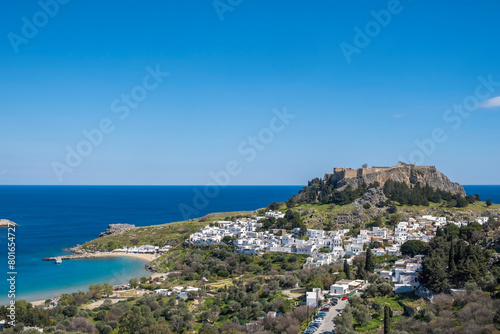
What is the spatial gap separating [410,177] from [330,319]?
45201 mm

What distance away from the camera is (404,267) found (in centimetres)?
3138

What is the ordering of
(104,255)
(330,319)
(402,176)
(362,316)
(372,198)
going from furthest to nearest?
1. (402,176)
2. (372,198)
3. (104,255)
4. (330,319)
5. (362,316)

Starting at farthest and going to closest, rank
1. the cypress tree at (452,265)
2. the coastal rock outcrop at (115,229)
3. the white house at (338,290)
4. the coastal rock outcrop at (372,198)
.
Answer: the coastal rock outcrop at (115,229) < the coastal rock outcrop at (372,198) < the white house at (338,290) < the cypress tree at (452,265)

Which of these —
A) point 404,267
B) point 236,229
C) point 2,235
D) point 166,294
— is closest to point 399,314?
point 404,267

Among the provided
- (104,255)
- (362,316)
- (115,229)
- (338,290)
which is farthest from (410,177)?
(115,229)

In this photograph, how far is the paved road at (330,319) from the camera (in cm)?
2078

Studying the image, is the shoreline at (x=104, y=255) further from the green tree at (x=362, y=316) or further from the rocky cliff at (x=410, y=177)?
the green tree at (x=362, y=316)

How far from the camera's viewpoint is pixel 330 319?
22.5 m

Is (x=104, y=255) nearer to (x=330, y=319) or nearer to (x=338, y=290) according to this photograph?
(x=338, y=290)

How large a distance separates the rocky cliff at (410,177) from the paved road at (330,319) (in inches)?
1471

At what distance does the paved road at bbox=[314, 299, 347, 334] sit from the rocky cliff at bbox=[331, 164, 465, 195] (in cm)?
3737

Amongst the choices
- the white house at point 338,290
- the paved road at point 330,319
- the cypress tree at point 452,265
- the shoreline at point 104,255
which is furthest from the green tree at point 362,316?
the shoreline at point 104,255

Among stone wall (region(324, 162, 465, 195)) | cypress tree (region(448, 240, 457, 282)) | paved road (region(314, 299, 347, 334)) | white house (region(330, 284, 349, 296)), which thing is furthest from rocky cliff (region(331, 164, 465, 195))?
paved road (region(314, 299, 347, 334))

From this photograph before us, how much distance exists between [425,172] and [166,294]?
147 feet
